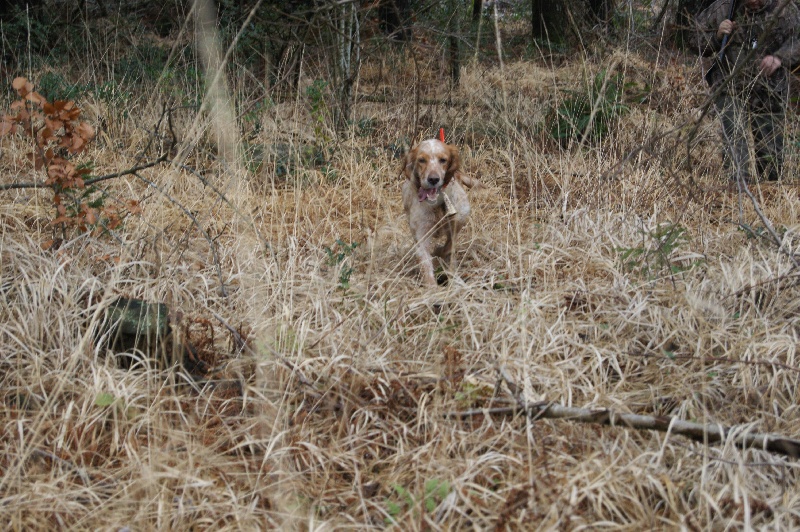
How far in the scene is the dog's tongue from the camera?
3.65 metres

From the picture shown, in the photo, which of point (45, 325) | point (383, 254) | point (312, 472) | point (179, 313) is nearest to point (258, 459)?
point (312, 472)

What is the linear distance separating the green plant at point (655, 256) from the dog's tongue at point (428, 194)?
2.92 feet

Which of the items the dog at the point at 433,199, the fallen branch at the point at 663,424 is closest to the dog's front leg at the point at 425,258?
the dog at the point at 433,199

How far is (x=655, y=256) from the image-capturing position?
3.42m

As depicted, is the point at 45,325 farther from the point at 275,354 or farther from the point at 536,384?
the point at 536,384

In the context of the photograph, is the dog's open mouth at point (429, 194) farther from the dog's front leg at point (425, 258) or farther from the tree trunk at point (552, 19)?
the tree trunk at point (552, 19)

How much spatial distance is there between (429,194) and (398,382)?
1.29 metres

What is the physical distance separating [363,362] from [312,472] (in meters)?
0.50

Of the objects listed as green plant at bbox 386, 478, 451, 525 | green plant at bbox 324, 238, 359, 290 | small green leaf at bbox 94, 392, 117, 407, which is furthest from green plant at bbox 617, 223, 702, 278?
small green leaf at bbox 94, 392, 117, 407

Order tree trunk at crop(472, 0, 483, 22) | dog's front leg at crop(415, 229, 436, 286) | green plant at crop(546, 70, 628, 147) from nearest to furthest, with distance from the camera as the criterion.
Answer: dog's front leg at crop(415, 229, 436, 286) < green plant at crop(546, 70, 628, 147) < tree trunk at crop(472, 0, 483, 22)

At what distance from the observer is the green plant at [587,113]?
211 inches

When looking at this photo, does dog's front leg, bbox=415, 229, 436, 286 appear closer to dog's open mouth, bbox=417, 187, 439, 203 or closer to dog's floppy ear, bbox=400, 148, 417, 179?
dog's open mouth, bbox=417, 187, 439, 203

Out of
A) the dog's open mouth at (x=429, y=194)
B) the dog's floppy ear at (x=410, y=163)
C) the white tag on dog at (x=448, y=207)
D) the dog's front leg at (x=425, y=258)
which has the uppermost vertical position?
the dog's floppy ear at (x=410, y=163)

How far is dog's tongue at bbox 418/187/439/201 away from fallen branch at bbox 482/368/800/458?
140 cm
